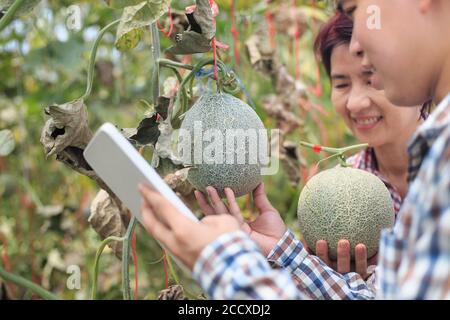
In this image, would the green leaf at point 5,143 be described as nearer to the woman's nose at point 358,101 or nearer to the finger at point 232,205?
the finger at point 232,205

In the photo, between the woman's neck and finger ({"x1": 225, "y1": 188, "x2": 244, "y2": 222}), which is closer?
the woman's neck

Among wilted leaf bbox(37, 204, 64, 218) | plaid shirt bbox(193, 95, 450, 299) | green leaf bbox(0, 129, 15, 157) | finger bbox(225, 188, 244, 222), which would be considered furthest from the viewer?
wilted leaf bbox(37, 204, 64, 218)

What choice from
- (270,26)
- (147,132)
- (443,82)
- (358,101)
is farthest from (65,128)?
(270,26)

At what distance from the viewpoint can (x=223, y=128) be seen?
1271 millimetres

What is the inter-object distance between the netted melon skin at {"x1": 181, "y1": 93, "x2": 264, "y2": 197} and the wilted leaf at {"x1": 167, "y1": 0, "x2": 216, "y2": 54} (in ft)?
0.35

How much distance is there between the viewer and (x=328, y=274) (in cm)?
134

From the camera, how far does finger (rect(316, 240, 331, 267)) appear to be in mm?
1431

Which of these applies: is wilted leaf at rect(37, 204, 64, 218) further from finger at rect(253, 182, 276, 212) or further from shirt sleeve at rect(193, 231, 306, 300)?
shirt sleeve at rect(193, 231, 306, 300)

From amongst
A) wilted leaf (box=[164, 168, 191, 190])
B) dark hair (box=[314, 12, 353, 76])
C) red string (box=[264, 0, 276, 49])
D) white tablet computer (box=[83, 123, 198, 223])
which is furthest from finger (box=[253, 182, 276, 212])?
red string (box=[264, 0, 276, 49])

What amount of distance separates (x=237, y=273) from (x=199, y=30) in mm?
570

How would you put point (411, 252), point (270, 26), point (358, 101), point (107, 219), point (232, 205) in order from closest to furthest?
point (411, 252) → point (232, 205) → point (107, 219) → point (358, 101) → point (270, 26)

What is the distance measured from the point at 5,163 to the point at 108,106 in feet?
2.10

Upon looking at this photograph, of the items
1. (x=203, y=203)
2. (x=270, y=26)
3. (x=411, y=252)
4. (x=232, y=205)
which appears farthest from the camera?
(x=270, y=26)

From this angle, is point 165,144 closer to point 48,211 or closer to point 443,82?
point 443,82
